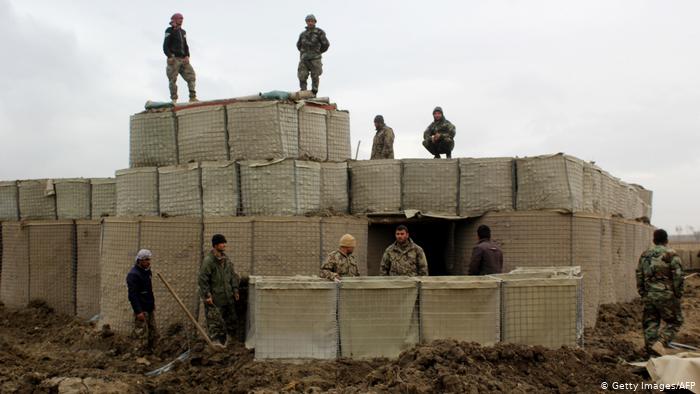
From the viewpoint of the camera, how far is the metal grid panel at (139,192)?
8.80m

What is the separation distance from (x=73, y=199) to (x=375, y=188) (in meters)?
5.34

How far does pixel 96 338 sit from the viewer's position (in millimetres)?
8648

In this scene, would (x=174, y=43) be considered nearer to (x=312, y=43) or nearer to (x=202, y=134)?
(x=312, y=43)

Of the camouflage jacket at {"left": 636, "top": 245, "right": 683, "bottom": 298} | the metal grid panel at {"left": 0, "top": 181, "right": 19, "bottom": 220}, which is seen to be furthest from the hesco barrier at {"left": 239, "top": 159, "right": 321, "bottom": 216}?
the metal grid panel at {"left": 0, "top": 181, "right": 19, "bottom": 220}

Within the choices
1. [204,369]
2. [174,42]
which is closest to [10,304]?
[174,42]

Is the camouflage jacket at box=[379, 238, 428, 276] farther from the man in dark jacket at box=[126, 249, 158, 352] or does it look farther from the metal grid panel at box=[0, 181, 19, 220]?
the metal grid panel at box=[0, 181, 19, 220]

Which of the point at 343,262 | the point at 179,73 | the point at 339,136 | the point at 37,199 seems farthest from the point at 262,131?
the point at 37,199

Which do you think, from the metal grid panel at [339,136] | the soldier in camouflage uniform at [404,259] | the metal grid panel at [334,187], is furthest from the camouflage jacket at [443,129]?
the soldier in camouflage uniform at [404,259]

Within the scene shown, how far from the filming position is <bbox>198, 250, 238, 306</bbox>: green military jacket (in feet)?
23.5

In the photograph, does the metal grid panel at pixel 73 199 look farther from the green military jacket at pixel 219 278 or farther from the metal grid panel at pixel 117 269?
the green military jacket at pixel 219 278

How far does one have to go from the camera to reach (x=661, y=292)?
24.7ft

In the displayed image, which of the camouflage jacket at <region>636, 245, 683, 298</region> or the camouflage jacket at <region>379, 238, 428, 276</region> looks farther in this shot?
the camouflage jacket at <region>636, 245, 683, 298</region>

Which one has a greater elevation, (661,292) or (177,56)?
(177,56)

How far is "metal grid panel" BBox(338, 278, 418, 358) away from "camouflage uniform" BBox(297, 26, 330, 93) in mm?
5326
